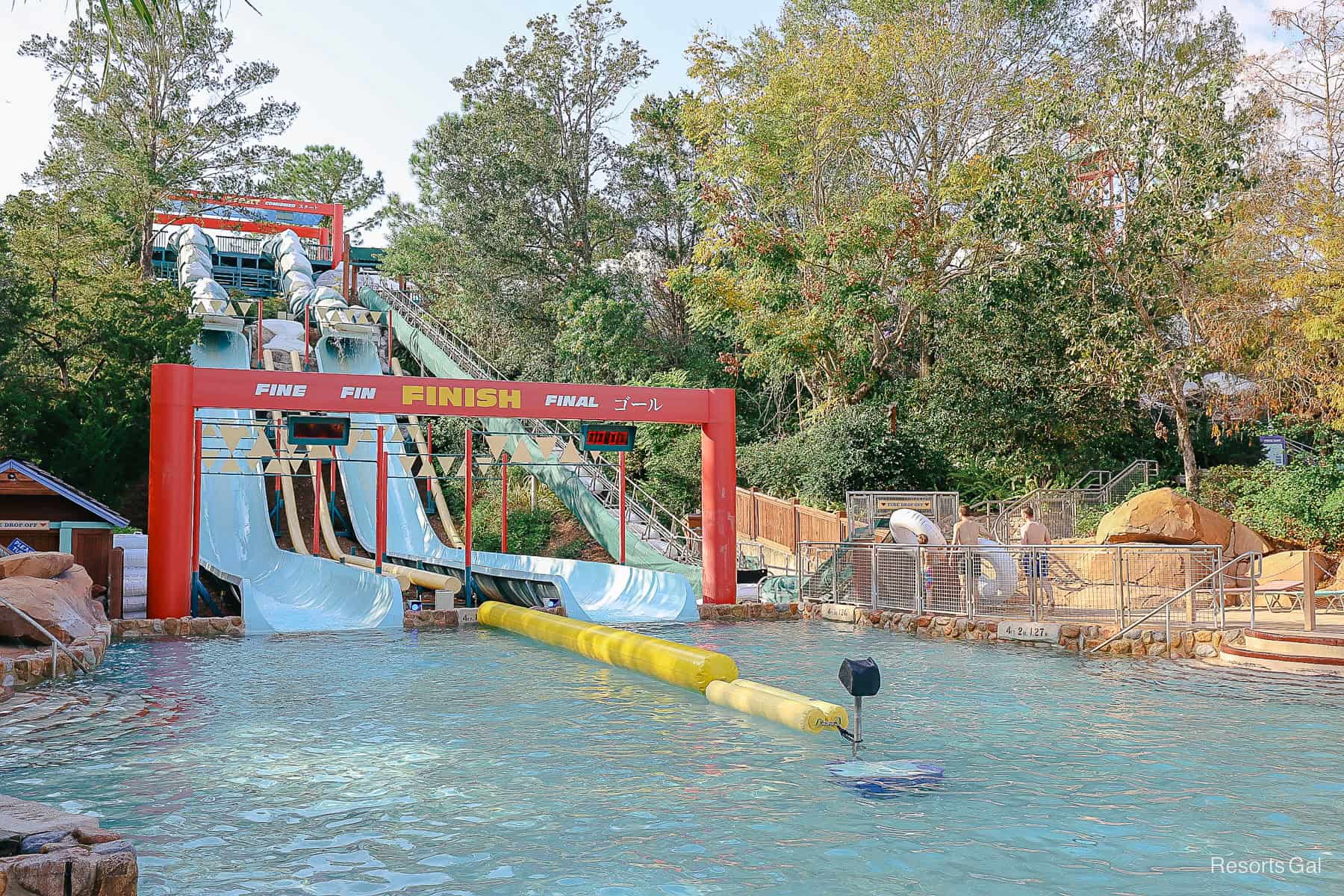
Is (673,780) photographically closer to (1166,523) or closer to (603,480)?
(1166,523)

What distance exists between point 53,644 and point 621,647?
21.2 ft

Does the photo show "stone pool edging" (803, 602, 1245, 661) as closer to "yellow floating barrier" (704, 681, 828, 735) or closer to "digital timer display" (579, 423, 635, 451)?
"digital timer display" (579, 423, 635, 451)

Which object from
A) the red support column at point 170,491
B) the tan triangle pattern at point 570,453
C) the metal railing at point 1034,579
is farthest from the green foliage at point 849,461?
the red support column at point 170,491

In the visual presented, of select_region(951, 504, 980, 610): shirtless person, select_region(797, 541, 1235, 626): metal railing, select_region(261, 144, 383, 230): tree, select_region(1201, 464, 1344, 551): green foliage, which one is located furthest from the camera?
select_region(261, 144, 383, 230): tree

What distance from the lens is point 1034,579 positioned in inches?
596

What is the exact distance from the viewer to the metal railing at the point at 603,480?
85.3 ft

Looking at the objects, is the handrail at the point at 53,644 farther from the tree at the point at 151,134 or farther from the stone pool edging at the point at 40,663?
the tree at the point at 151,134

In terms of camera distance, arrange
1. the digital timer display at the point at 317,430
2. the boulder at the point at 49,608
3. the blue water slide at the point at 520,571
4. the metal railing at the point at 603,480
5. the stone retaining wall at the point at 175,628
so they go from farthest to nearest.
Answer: the metal railing at the point at 603,480 < the blue water slide at the point at 520,571 < the digital timer display at the point at 317,430 < the stone retaining wall at the point at 175,628 < the boulder at the point at 49,608

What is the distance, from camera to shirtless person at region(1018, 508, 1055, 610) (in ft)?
49.4

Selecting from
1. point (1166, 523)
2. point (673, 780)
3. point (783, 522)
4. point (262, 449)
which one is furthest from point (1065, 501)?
point (673, 780)

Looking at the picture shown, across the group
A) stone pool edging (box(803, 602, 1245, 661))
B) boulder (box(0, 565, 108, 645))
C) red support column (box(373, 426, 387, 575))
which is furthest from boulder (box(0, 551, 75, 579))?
stone pool edging (box(803, 602, 1245, 661))

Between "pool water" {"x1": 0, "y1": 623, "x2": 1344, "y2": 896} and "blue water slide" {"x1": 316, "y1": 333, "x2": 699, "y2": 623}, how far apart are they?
582 centimetres

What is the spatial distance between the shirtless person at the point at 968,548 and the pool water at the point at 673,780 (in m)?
2.50

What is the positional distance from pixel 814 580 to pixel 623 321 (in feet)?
52.9
